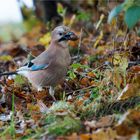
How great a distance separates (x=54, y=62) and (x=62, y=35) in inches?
11.2

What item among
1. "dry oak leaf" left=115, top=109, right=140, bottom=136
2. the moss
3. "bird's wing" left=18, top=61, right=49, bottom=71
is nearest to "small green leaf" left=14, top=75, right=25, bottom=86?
"bird's wing" left=18, top=61, right=49, bottom=71

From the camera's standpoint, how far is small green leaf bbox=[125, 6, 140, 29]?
15.1 ft

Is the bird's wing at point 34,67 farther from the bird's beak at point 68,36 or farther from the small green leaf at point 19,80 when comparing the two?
the bird's beak at point 68,36

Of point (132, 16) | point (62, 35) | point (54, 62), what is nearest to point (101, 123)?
point (132, 16)

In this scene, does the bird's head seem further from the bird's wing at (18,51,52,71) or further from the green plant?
the green plant

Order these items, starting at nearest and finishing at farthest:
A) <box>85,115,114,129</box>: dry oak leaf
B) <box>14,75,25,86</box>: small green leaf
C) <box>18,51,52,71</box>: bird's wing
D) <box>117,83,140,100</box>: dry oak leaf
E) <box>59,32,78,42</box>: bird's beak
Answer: <box>85,115,114,129</box>: dry oak leaf, <box>117,83,140,100</box>: dry oak leaf, <box>59,32,78,42</box>: bird's beak, <box>18,51,52,71</box>: bird's wing, <box>14,75,25,86</box>: small green leaf

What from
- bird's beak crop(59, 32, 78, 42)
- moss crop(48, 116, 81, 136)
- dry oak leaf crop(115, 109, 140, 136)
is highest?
bird's beak crop(59, 32, 78, 42)

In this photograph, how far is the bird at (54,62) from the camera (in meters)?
5.74

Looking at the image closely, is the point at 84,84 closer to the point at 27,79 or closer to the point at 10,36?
the point at 27,79

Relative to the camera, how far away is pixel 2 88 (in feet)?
20.3

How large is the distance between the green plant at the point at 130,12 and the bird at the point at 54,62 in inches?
41.7

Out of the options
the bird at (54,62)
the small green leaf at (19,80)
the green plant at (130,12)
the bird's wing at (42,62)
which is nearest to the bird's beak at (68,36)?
the bird at (54,62)

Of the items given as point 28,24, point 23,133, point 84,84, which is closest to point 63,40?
point 84,84

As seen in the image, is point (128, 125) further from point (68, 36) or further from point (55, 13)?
point (55, 13)
